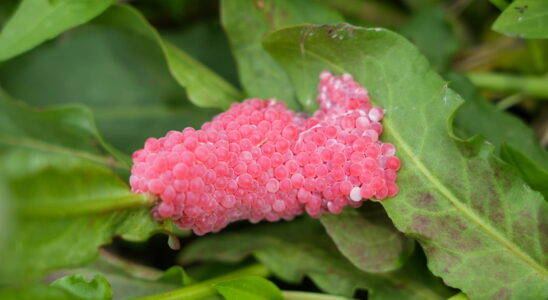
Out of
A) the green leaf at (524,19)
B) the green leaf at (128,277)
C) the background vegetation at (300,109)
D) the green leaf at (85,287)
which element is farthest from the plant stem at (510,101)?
the green leaf at (85,287)

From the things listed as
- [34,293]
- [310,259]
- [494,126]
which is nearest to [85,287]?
[34,293]

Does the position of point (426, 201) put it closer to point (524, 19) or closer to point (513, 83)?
point (524, 19)

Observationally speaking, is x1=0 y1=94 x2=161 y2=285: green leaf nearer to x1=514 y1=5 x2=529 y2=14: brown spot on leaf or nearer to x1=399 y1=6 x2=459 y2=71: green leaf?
x1=514 y1=5 x2=529 y2=14: brown spot on leaf

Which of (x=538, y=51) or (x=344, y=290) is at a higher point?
(x=538, y=51)

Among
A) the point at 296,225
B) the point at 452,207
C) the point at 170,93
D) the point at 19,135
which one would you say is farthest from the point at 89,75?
the point at 452,207

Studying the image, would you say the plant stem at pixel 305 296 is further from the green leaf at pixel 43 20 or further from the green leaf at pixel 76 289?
the green leaf at pixel 43 20

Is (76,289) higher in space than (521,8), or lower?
lower

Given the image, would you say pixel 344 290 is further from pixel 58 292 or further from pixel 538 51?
pixel 538 51

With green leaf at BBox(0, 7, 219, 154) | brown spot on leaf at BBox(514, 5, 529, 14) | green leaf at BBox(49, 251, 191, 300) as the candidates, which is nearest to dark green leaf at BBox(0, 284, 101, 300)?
green leaf at BBox(49, 251, 191, 300)
